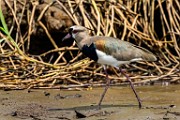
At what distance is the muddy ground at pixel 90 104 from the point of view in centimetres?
500

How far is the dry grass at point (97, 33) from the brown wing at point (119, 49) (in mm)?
1151

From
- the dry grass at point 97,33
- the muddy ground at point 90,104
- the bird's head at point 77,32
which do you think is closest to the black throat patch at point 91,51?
the bird's head at point 77,32

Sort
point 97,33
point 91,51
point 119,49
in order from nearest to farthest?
point 91,51, point 119,49, point 97,33

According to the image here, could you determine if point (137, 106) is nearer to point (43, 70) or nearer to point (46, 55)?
point (43, 70)

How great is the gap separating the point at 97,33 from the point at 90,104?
6.74ft

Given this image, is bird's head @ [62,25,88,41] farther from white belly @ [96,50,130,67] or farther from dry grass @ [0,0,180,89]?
dry grass @ [0,0,180,89]

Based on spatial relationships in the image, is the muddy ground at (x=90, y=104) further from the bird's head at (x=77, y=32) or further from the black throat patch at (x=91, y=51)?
the bird's head at (x=77, y=32)

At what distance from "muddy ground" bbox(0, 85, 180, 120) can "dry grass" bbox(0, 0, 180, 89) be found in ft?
1.26

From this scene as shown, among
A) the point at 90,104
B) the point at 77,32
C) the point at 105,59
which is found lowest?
the point at 90,104

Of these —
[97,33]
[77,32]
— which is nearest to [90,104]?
[77,32]

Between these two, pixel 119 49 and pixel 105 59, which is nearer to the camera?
pixel 105 59

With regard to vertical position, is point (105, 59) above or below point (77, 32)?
below

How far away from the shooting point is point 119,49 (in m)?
5.57

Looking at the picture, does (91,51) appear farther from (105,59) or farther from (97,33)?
(97,33)
